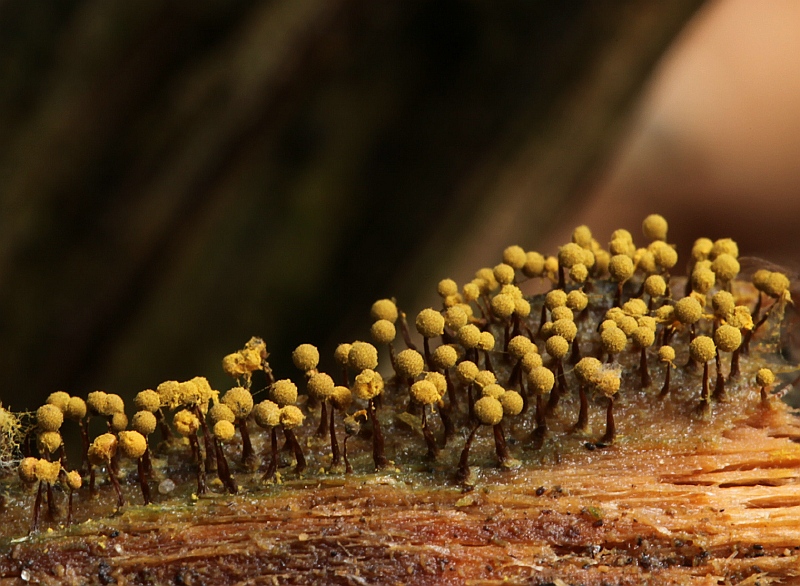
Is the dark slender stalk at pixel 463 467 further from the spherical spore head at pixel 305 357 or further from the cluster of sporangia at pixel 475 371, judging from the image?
the spherical spore head at pixel 305 357

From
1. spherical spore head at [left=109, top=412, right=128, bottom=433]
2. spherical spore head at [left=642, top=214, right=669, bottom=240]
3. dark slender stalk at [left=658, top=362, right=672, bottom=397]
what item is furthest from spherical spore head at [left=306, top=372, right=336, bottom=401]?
spherical spore head at [left=642, top=214, right=669, bottom=240]

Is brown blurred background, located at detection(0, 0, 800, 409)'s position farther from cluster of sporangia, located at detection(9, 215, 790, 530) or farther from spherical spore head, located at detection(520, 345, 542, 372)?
spherical spore head, located at detection(520, 345, 542, 372)

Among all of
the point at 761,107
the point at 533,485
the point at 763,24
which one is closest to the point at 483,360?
the point at 533,485

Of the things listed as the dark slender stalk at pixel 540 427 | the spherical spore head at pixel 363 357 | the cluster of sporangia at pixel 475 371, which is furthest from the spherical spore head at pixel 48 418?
the dark slender stalk at pixel 540 427

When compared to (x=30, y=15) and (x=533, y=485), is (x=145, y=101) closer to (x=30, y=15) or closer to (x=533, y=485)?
(x=30, y=15)

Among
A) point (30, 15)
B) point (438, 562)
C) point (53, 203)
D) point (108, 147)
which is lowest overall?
point (438, 562)
